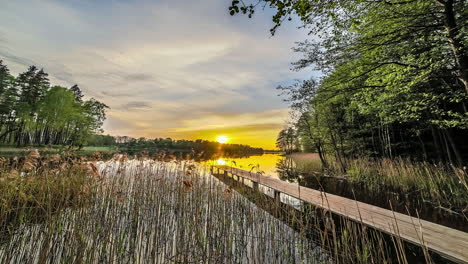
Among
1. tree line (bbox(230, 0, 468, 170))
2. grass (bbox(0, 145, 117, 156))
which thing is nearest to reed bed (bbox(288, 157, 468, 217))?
tree line (bbox(230, 0, 468, 170))

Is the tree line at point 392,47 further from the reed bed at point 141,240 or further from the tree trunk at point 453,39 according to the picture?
the reed bed at point 141,240

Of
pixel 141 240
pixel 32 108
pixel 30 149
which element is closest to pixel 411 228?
pixel 141 240

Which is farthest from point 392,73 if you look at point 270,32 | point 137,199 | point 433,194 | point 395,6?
point 137,199

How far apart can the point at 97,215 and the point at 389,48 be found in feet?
31.0

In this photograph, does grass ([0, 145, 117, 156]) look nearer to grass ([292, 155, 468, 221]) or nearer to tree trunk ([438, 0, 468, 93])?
grass ([292, 155, 468, 221])

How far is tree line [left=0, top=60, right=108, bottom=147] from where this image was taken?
905 inches

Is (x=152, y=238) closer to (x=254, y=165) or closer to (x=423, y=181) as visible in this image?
(x=254, y=165)

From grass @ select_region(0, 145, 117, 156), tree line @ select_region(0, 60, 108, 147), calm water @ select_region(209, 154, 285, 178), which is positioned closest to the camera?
grass @ select_region(0, 145, 117, 156)

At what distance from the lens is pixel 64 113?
2645 cm

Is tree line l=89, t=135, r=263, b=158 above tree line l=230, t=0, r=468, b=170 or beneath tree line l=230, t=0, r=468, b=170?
beneath

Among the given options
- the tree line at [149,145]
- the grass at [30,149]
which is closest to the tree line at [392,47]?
the grass at [30,149]

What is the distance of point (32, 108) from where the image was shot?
83.8 ft

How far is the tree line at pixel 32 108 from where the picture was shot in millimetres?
22984

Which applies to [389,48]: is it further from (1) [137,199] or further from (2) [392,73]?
(1) [137,199]
